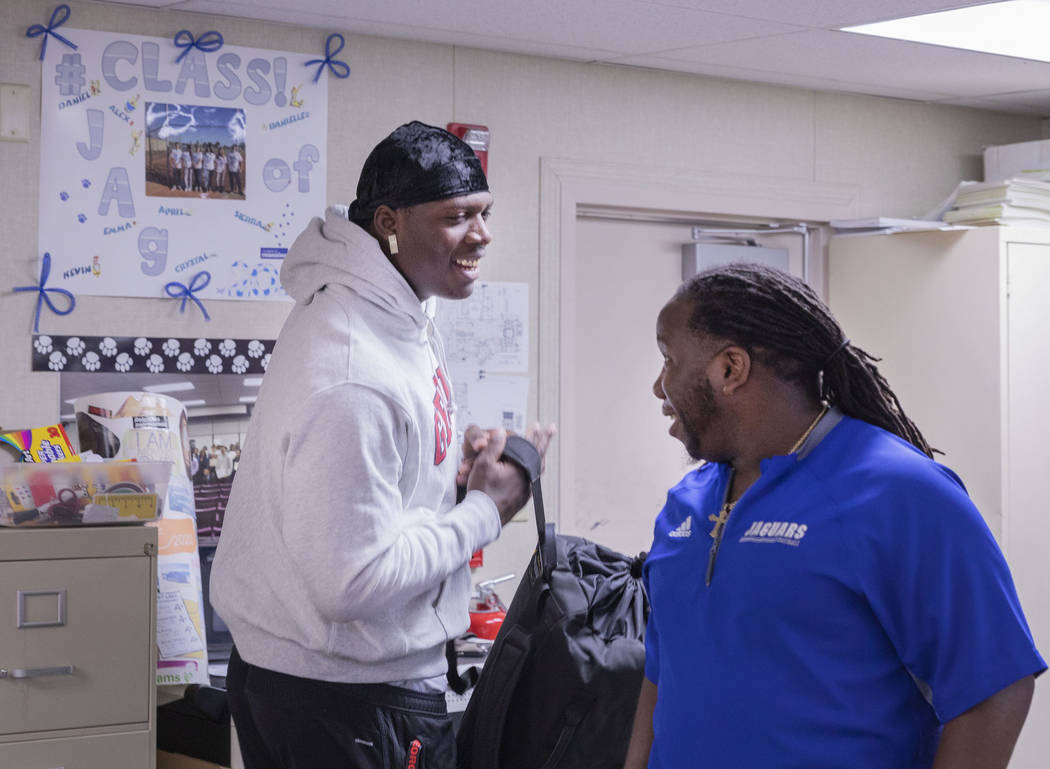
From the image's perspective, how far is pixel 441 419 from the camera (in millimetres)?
1733

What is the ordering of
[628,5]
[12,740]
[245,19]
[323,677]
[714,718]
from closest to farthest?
[714,718], [323,677], [12,740], [628,5], [245,19]

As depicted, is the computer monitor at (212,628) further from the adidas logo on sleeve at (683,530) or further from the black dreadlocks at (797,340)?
the black dreadlocks at (797,340)

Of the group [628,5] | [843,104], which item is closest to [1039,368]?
[843,104]

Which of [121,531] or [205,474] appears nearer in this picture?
[121,531]

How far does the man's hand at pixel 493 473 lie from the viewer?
175cm

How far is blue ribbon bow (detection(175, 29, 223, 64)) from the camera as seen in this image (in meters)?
2.92

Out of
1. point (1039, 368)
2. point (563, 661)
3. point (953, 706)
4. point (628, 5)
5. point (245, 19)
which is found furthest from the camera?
point (1039, 368)

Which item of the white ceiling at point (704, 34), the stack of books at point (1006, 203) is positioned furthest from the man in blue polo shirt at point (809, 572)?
the stack of books at point (1006, 203)

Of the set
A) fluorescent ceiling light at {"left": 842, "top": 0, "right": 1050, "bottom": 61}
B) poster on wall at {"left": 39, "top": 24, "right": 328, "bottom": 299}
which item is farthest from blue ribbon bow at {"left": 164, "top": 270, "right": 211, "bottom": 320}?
fluorescent ceiling light at {"left": 842, "top": 0, "right": 1050, "bottom": 61}

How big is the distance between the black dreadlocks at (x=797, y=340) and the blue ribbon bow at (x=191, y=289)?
180 cm

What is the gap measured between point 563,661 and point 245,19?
1933 mm

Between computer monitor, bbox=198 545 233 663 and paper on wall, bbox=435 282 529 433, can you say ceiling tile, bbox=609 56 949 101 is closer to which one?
paper on wall, bbox=435 282 529 433

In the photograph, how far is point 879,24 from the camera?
2996mm

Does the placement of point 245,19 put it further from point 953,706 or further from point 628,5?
point 953,706
